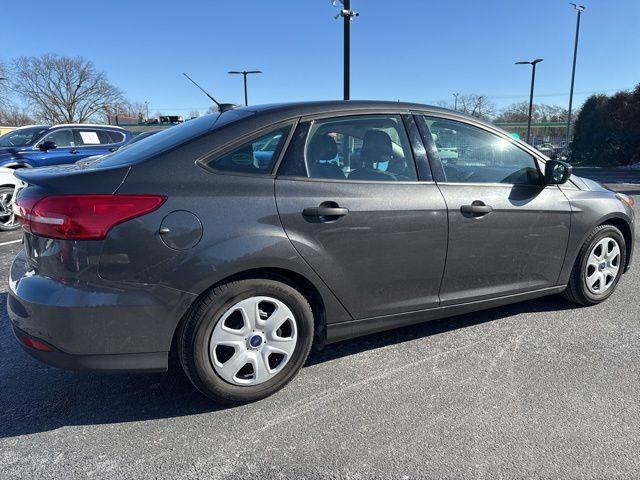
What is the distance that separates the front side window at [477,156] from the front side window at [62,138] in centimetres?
944

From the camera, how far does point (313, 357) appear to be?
322 centimetres

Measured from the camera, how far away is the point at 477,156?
133 inches

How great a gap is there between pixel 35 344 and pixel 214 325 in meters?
0.87

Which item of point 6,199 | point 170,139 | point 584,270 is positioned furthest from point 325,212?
point 6,199

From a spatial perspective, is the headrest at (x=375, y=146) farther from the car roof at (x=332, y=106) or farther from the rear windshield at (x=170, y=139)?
the rear windshield at (x=170, y=139)

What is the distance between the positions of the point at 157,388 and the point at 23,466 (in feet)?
2.58

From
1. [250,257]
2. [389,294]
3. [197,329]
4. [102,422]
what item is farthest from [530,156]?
[102,422]

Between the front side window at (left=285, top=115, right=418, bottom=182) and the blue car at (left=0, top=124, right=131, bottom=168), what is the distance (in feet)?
26.1

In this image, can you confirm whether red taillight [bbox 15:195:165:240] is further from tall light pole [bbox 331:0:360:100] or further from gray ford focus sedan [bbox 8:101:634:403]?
tall light pole [bbox 331:0:360:100]

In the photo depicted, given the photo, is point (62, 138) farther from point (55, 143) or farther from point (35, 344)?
point (35, 344)

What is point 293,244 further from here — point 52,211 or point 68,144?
point 68,144

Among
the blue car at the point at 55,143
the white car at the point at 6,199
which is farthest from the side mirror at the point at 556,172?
the blue car at the point at 55,143

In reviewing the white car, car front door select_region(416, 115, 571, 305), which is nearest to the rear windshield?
car front door select_region(416, 115, 571, 305)

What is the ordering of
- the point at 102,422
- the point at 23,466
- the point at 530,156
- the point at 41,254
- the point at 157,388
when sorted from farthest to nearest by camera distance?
the point at 530,156 → the point at 157,388 → the point at 102,422 → the point at 41,254 → the point at 23,466
